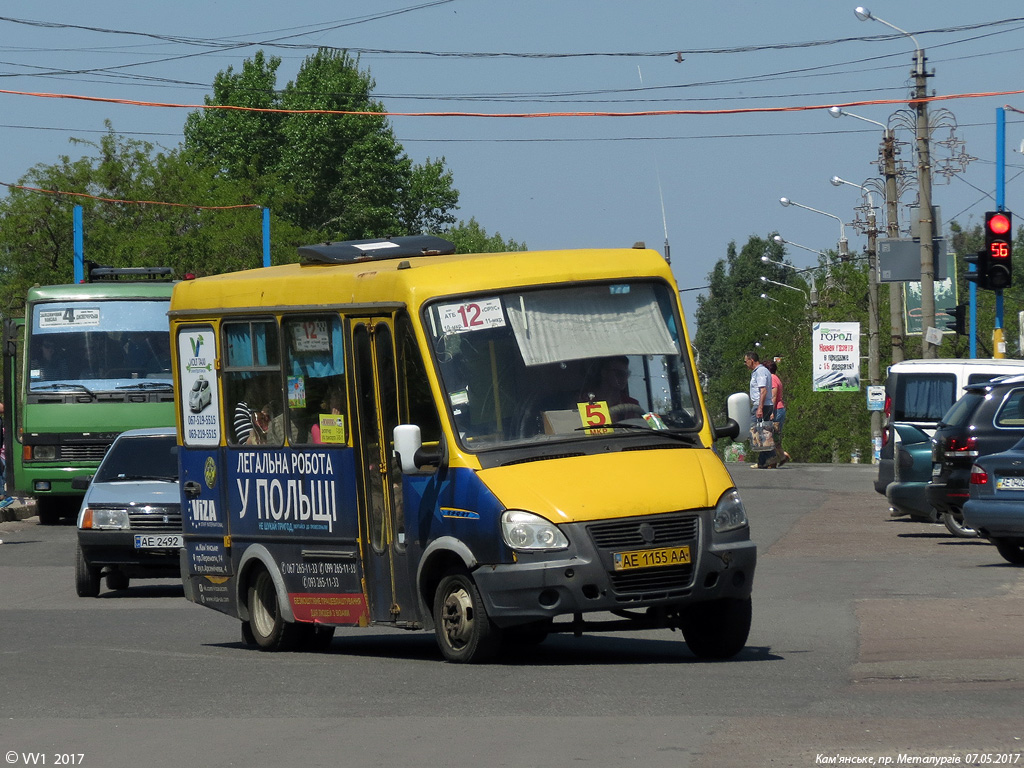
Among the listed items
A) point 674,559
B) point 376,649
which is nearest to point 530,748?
point 674,559

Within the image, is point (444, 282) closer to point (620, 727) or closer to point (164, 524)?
point (620, 727)

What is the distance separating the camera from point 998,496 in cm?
1748

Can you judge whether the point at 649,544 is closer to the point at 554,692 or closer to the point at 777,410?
the point at 554,692

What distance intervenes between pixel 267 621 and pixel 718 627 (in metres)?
3.42

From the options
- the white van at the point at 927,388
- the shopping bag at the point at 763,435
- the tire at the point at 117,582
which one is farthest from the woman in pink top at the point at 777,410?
the tire at the point at 117,582

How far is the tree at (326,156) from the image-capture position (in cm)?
8762

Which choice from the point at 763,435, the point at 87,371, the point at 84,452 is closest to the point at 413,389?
the point at 87,371

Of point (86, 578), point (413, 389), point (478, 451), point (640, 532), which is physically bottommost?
point (86, 578)

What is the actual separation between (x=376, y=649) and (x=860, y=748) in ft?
19.9

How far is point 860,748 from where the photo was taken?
734 centimetres

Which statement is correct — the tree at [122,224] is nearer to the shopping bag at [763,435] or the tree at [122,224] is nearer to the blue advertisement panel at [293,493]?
the shopping bag at [763,435]

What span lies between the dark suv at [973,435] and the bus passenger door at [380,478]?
32.3 ft

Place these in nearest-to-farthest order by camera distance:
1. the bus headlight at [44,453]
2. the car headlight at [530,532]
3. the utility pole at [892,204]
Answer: the car headlight at [530,532]
the bus headlight at [44,453]
the utility pole at [892,204]

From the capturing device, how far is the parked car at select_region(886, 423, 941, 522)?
21703 mm
